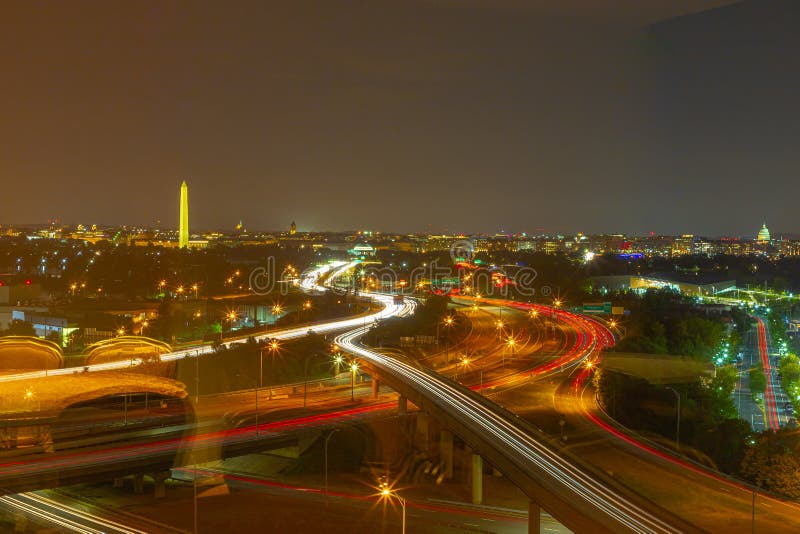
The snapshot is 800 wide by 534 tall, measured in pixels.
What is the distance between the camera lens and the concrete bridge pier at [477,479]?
8.84 m

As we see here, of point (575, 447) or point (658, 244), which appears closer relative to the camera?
point (575, 447)

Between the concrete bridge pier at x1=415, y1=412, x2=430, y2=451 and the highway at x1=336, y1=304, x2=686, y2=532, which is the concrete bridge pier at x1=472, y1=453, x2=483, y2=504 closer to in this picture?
the highway at x1=336, y1=304, x2=686, y2=532

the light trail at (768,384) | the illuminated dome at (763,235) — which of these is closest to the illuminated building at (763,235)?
the illuminated dome at (763,235)

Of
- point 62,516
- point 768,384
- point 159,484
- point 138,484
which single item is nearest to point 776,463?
point 159,484

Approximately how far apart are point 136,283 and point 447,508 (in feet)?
86.8

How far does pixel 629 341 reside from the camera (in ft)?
61.2

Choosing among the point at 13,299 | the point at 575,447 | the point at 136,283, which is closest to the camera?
the point at 575,447

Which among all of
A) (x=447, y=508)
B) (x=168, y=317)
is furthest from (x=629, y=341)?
(x=168, y=317)

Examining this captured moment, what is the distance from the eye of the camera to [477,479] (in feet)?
29.1

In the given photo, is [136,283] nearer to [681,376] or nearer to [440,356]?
[440,356]

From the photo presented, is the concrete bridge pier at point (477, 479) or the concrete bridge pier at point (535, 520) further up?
the concrete bridge pier at point (535, 520)

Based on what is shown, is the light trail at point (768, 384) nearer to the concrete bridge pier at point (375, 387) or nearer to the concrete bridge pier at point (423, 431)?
the concrete bridge pier at point (423, 431)

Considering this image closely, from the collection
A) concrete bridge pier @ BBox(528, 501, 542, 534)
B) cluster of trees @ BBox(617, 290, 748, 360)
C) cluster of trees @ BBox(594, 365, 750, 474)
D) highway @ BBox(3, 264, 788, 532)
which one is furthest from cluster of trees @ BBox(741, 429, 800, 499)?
cluster of trees @ BBox(617, 290, 748, 360)

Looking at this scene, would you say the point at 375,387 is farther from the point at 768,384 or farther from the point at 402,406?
the point at 768,384
